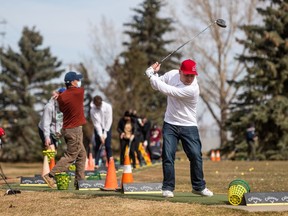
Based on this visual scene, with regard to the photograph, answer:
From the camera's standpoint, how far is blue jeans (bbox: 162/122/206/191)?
9938mm

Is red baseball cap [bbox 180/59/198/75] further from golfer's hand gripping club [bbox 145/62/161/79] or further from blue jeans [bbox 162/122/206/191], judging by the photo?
blue jeans [bbox 162/122/206/191]

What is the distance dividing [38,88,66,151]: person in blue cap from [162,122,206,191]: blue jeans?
14.2 feet

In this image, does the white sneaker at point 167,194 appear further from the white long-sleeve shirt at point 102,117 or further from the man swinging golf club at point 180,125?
the white long-sleeve shirt at point 102,117

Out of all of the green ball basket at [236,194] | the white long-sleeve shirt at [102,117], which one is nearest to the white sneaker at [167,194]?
the green ball basket at [236,194]

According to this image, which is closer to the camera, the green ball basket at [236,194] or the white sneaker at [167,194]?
the green ball basket at [236,194]

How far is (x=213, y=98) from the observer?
56438 millimetres

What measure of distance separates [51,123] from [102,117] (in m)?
3.26

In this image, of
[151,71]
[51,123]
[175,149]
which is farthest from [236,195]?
[51,123]

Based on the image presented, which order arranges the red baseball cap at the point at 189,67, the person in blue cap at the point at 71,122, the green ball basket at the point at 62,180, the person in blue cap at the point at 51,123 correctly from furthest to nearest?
the person in blue cap at the point at 51,123 < the person in blue cap at the point at 71,122 < the green ball basket at the point at 62,180 < the red baseball cap at the point at 189,67

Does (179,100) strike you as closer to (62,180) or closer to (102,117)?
(62,180)

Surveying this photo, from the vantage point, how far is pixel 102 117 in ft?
57.8

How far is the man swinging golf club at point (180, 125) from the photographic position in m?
9.88

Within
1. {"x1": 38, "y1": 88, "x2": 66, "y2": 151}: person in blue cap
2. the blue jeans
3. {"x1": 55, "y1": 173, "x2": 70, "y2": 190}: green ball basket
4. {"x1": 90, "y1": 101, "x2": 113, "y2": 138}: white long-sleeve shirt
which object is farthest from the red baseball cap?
{"x1": 90, "y1": 101, "x2": 113, "y2": 138}: white long-sleeve shirt

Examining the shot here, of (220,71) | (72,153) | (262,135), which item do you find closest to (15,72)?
(220,71)
